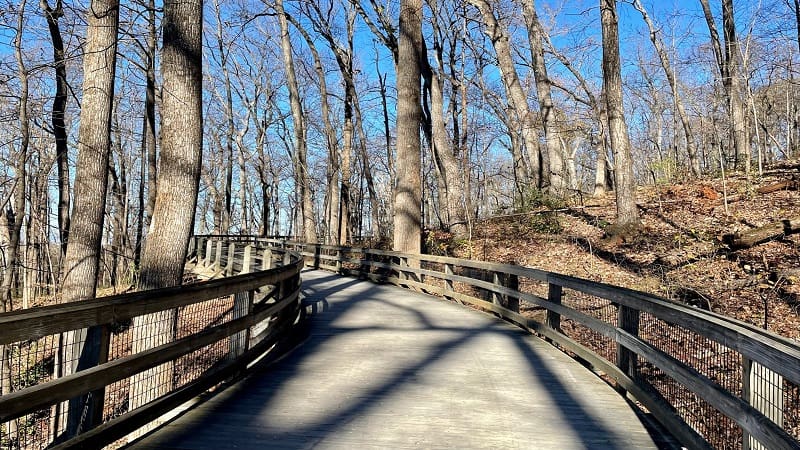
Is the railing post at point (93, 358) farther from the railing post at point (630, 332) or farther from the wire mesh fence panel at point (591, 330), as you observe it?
the wire mesh fence panel at point (591, 330)

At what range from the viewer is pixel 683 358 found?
6387 mm

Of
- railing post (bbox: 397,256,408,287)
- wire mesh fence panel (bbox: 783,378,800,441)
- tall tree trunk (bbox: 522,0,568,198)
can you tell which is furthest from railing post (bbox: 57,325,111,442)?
tall tree trunk (bbox: 522,0,568,198)

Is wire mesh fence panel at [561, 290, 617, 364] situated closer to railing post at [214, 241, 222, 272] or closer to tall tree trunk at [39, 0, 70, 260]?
tall tree trunk at [39, 0, 70, 260]

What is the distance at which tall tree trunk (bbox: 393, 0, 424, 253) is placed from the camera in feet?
46.2

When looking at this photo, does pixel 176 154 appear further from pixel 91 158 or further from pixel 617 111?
pixel 617 111

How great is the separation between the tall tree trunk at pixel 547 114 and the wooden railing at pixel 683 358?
10806mm

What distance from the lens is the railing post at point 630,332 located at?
4.72 meters

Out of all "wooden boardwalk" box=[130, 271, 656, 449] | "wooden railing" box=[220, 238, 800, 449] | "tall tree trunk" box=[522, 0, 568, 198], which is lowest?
"wooden boardwalk" box=[130, 271, 656, 449]

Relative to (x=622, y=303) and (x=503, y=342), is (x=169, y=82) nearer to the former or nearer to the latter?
(x=503, y=342)

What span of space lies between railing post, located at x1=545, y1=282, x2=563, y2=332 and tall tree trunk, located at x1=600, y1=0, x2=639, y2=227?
7.98m

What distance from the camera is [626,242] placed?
539 inches

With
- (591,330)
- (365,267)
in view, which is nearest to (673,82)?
(365,267)

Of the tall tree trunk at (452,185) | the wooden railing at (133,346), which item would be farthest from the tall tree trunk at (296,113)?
the wooden railing at (133,346)

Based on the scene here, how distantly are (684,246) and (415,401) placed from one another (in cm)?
1071
